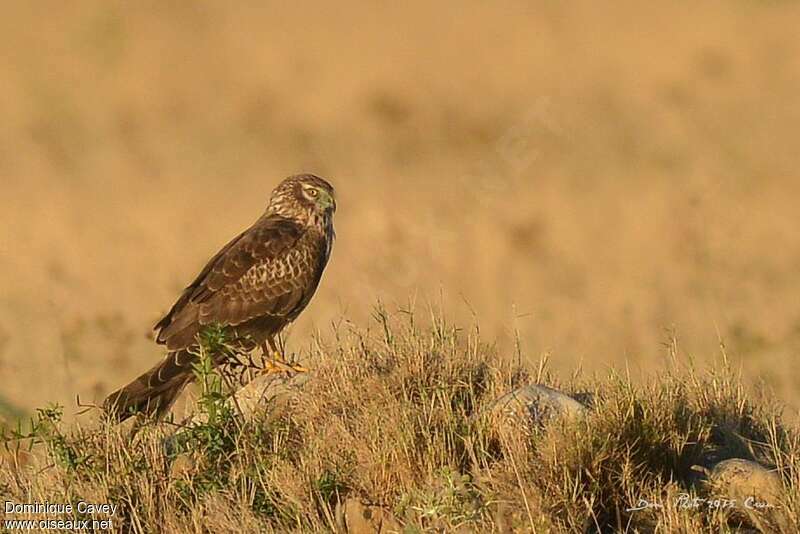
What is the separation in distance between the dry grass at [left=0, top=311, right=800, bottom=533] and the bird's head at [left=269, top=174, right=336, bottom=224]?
2.19 meters

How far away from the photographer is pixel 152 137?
73.8ft

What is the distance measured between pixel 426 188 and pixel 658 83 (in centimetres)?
592

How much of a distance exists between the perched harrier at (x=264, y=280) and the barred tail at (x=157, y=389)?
0.02 meters

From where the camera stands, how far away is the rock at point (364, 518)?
651 centimetres

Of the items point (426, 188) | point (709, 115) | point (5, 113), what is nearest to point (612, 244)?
point (426, 188)

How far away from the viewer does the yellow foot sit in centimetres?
826

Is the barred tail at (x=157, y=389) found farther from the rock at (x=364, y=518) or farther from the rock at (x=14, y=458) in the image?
the rock at (x=364, y=518)

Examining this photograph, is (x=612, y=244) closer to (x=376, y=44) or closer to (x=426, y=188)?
(x=426, y=188)

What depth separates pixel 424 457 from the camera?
263 inches

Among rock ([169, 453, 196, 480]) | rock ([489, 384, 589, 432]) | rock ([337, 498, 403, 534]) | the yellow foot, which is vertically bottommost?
rock ([337, 498, 403, 534])

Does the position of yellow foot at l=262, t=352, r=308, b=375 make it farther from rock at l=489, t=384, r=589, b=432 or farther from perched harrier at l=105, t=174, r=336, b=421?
rock at l=489, t=384, r=589, b=432

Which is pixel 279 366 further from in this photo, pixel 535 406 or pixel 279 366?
pixel 535 406
